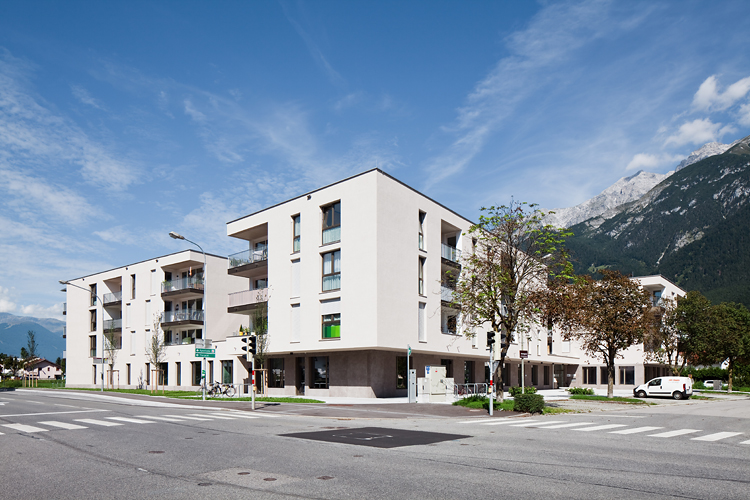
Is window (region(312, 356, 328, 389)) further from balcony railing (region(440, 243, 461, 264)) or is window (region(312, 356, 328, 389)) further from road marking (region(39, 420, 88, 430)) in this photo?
road marking (region(39, 420, 88, 430))

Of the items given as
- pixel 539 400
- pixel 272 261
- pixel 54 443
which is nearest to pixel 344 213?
pixel 272 261

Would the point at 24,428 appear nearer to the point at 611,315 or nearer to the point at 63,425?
the point at 63,425

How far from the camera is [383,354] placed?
36031mm

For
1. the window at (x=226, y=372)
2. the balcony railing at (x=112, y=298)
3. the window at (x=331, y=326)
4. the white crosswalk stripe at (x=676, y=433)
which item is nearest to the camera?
the white crosswalk stripe at (x=676, y=433)

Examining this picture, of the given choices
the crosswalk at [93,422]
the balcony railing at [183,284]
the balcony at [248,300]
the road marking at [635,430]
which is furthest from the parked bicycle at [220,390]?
the road marking at [635,430]

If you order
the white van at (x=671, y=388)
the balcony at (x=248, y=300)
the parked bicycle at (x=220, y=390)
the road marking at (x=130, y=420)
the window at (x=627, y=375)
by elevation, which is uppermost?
the balcony at (x=248, y=300)

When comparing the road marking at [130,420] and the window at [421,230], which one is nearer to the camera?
the road marking at [130,420]

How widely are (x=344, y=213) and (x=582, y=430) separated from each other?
21.8 meters

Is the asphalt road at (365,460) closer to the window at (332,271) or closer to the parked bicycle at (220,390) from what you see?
the window at (332,271)

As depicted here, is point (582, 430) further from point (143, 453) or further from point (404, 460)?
point (143, 453)

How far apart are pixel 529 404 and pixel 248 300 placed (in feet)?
79.8

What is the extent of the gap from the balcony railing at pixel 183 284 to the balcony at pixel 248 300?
30.9 ft

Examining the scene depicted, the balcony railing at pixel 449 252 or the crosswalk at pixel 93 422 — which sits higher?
the balcony railing at pixel 449 252

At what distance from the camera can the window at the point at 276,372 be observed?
133 ft
